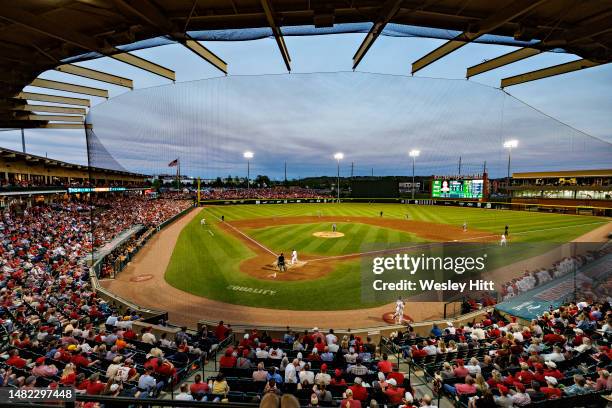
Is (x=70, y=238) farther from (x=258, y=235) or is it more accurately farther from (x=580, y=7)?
(x=580, y=7)

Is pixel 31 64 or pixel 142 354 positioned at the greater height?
pixel 31 64

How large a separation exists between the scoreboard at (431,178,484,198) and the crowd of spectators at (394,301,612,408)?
48.4m

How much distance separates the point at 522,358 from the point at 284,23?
9.80m

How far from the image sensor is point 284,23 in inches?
141

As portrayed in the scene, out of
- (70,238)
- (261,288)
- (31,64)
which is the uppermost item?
(31,64)

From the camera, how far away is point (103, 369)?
8352 millimetres

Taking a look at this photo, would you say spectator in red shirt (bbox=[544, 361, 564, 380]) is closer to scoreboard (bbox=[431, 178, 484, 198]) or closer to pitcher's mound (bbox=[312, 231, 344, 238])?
pitcher's mound (bbox=[312, 231, 344, 238])

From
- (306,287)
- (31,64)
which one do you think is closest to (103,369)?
(31,64)

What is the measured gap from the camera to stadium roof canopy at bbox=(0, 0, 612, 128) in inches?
126

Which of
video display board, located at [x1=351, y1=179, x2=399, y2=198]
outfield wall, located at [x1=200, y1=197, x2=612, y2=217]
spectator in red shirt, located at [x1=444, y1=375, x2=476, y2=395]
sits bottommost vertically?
spectator in red shirt, located at [x1=444, y1=375, x2=476, y2=395]

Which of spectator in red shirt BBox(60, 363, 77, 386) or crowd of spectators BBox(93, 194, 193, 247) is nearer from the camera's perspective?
spectator in red shirt BBox(60, 363, 77, 386)

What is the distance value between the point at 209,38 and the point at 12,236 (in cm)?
2614

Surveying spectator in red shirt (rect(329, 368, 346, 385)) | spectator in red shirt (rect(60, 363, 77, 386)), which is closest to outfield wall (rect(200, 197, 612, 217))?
spectator in red shirt (rect(329, 368, 346, 385))

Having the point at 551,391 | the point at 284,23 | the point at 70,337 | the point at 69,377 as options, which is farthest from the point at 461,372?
the point at 70,337
